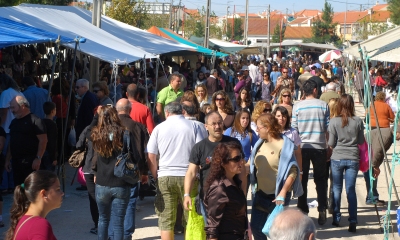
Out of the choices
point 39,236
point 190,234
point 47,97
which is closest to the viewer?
point 39,236

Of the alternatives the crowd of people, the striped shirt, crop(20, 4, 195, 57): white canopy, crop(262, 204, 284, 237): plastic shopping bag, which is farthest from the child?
crop(20, 4, 195, 57): white canopy

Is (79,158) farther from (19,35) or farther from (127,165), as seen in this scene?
(19,35)

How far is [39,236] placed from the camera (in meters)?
3.74

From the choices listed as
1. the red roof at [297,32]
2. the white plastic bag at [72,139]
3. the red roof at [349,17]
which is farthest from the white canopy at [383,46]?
the red roof at [349,17]

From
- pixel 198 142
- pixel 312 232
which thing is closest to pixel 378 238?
pixel 198 142

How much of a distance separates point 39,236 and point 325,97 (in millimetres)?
8652

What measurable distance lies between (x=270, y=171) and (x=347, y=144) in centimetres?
203

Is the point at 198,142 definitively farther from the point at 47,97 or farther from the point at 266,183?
the point at 47,97

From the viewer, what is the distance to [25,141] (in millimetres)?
7930

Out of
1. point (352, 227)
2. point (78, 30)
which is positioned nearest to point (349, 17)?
point (78, 30)

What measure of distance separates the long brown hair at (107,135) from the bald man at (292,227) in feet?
10.5

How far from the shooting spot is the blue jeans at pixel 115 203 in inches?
249

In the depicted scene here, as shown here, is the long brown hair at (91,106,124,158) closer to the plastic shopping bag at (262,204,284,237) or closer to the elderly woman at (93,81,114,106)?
the plastic shopping bag at (262,204,284,237)

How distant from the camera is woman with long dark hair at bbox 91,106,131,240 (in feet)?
20.5
